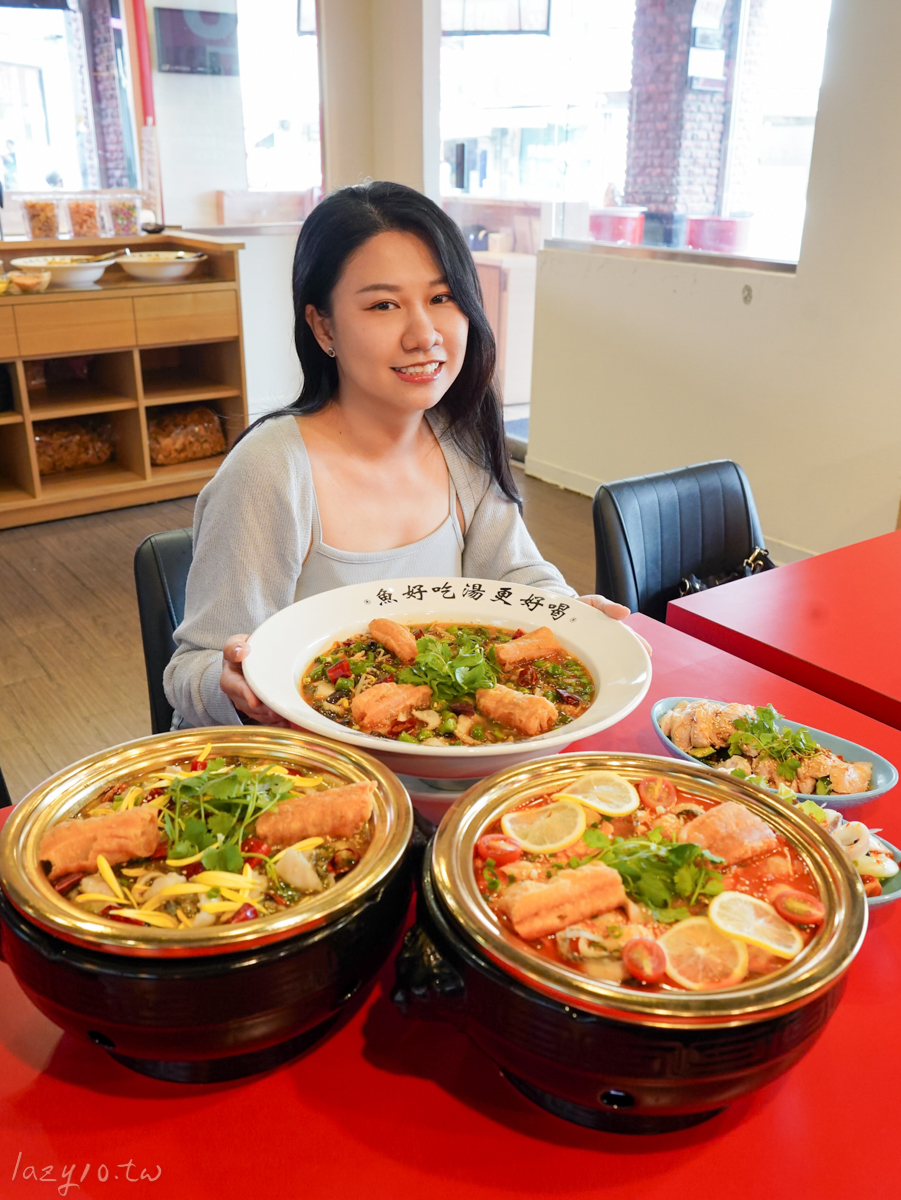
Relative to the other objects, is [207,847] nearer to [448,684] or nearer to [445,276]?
[448,684]

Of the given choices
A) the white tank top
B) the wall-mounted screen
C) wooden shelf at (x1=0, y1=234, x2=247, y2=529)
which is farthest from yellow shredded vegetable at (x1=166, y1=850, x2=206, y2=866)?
the wall-mounted screen

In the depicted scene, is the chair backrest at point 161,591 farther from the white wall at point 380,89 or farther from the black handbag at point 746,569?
the white wall at point 380,89

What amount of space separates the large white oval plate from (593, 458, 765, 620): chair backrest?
0.73 m

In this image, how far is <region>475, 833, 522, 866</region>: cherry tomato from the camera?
74cm

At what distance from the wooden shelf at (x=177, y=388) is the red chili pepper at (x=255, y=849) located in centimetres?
419

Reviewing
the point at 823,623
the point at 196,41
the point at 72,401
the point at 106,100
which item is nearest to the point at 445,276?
the point at 823,623

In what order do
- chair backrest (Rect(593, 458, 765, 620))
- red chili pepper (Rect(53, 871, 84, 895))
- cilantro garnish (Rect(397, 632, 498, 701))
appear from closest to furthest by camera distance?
red chili pepper (Rect(53, 871, 84, 895))
cilantro garnish (Rect(397, 632, 498, 701))
chair backrest (Rect(593, 458, 765, 620))

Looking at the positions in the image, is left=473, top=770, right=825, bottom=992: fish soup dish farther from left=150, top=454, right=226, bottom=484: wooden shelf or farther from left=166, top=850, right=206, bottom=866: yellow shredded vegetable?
left=150, top=454, right=226, bottom=484: wooden shelf

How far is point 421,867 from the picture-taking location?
29.3 inches

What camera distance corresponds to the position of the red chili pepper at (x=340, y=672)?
3.75ft

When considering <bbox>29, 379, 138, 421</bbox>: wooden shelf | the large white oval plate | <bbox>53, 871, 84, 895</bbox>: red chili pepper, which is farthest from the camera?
<bbox>29, 379, 138, 421</bbox>: wooden shelf

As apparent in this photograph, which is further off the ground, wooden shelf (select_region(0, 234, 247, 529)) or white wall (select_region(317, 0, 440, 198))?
white wall (select_region(317, 0, 440, 198))

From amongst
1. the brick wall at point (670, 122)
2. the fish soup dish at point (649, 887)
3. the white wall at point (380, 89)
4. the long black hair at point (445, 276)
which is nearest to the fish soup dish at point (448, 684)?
the fish soup dish at point (649, 887)

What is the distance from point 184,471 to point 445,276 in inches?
143
